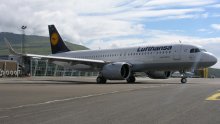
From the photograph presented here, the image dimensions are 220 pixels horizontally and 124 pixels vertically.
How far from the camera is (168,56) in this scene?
35.4 meters

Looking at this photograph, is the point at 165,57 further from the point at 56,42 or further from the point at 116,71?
the point at 56,42

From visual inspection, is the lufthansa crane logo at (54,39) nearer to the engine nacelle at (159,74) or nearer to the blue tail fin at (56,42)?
the blue tail fin at (56,42)

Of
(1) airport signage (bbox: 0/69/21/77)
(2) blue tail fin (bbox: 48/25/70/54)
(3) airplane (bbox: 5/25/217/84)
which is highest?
(2) blue tail fin (bbox: 48/25/70/54)

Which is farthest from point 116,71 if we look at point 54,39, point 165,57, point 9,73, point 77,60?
point 9,73

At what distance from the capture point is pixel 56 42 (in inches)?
1994

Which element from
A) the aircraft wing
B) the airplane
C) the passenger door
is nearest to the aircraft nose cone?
the airplane

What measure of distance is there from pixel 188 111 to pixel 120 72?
25.0 m

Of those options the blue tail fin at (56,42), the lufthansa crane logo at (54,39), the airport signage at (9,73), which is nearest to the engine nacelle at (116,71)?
the blue tail fin at (56,42)

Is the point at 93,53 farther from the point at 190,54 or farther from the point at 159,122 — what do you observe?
the point at 159,122

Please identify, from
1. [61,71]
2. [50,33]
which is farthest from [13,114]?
[61,71]

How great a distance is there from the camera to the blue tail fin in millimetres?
50500

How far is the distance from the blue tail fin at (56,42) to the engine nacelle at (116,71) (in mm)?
14743

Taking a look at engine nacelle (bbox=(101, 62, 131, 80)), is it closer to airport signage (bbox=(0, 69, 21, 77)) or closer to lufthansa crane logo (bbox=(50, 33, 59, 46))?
lufthansa crane logo (bbox=(50, 33, 59, 46))

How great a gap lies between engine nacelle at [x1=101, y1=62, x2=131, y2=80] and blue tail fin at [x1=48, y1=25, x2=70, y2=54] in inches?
580
